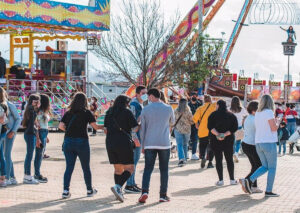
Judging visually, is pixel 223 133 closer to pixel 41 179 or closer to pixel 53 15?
pixel 41 179

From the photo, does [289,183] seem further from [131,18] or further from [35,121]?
[131,18]

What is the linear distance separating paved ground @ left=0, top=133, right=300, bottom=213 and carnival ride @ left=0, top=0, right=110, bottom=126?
45.7 ft

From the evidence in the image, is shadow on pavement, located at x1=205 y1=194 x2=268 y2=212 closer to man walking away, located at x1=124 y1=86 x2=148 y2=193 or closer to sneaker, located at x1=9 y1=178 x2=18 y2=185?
man walking away, located at x1=124 y1=86 x2=148 y2=193

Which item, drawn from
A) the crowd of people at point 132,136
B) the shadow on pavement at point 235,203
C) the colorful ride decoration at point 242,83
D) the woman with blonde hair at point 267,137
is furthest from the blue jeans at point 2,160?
the colorful ride decoration at point 242,83

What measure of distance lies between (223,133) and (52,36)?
21806 millimetres

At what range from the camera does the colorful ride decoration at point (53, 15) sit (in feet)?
87.0

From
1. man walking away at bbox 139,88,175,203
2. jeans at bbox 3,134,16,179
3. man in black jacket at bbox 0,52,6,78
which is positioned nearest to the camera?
man walking away at bbox 139,88,175,203

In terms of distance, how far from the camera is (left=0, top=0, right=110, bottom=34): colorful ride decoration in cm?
2652

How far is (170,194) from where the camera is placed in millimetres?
10492

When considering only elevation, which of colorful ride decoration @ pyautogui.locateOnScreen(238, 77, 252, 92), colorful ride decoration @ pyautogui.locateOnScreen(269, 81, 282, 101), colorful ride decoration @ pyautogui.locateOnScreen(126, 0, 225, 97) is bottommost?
colorful ride decoration @ pyautogui.locateOnScreen(269, 81, 282, 101)

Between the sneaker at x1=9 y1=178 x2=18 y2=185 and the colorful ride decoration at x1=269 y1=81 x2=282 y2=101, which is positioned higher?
the colorful ride decoration at x1=269 y1=81 x2=282 y2=101

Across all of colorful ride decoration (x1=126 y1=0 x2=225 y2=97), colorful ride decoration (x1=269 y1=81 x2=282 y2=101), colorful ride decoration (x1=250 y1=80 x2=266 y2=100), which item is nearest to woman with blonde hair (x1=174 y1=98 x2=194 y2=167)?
colorful ride decoration (x1=126 y1=0 x2=225 y2=97)

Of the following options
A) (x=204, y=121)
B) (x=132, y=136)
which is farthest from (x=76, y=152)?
(x=204, y=121)

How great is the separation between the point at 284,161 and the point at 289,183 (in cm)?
502
